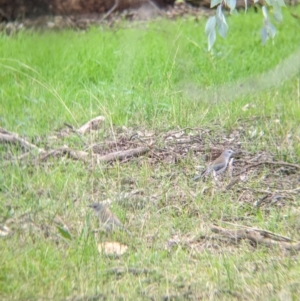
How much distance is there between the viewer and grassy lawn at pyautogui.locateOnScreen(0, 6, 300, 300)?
3.60 meters

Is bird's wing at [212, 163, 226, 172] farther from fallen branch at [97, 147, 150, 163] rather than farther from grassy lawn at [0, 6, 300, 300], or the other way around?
fallen branch at [97, 147, 150, 163]

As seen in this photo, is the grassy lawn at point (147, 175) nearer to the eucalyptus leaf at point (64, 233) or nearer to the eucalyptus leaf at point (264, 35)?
the eucalyptus leaf at point (64, 233)

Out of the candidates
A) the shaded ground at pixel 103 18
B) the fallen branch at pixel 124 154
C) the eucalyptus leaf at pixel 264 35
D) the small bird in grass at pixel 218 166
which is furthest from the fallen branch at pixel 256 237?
the shaded ground at pixel 103 18

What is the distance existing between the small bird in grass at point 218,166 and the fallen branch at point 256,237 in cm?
73

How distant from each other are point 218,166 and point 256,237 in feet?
3.13

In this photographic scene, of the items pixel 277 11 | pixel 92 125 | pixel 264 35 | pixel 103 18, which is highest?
pixel 277 11

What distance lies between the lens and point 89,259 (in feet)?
12.4

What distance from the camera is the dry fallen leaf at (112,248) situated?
153 inches

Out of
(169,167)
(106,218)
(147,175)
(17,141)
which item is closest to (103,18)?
(17,141)

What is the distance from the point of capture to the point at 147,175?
488cm

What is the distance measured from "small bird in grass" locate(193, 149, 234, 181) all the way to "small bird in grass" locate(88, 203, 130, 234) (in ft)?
2.70

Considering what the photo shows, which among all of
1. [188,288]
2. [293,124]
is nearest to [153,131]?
[293,124]

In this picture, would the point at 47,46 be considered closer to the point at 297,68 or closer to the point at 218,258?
the point at 297,68

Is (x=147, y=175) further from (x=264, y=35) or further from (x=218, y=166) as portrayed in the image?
(x=264, y=35)
